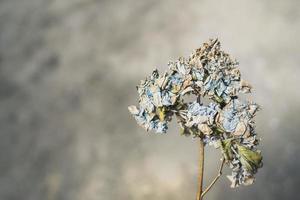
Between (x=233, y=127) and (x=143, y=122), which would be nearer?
(x=233, y=127)

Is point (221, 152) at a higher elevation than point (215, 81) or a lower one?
lower

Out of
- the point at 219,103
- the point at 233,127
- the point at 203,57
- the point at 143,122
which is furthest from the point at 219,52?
the point at 143,122

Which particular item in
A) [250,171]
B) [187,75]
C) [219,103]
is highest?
[187,75]

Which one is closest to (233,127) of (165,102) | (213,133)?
(213,133)

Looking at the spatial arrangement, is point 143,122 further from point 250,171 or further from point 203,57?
point 250,171

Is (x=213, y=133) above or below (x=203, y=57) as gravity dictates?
below

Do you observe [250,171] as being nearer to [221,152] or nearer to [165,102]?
[221,152]
